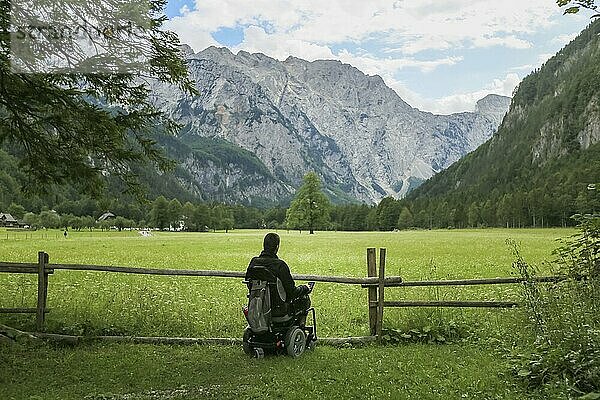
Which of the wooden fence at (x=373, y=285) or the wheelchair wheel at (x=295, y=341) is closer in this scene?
the wheelchair wheel at (x=295, y=341)

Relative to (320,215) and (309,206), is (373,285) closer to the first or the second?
(309,206)

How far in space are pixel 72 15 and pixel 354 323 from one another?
8924mm

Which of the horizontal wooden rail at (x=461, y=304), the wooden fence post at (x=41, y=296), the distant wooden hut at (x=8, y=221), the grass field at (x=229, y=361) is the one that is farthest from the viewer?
the distant wooden hut at (x=8, y=221)

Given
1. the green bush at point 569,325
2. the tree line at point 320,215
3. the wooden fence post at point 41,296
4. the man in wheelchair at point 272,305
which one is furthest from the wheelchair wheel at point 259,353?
the tree line at point 320,215

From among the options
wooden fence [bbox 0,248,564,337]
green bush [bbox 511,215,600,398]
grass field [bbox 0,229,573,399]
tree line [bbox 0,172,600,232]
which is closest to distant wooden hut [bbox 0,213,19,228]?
tree line [bbox 0,172,600,232]

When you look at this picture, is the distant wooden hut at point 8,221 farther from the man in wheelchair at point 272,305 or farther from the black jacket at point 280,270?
the black jacket at point 280,270

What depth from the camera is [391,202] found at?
14450cm

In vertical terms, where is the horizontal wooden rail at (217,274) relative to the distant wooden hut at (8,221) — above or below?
below

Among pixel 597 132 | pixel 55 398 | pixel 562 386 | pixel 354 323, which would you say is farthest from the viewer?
pixel 597 132

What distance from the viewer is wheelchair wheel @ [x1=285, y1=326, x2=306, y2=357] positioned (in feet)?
28.3

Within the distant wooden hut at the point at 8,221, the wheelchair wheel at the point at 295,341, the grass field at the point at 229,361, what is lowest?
the grass field at the point at 229,361

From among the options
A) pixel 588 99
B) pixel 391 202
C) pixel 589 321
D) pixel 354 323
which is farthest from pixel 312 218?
pixel 588 99

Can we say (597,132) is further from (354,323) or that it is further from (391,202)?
(354,323)

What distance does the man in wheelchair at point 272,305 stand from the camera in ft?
27.3
